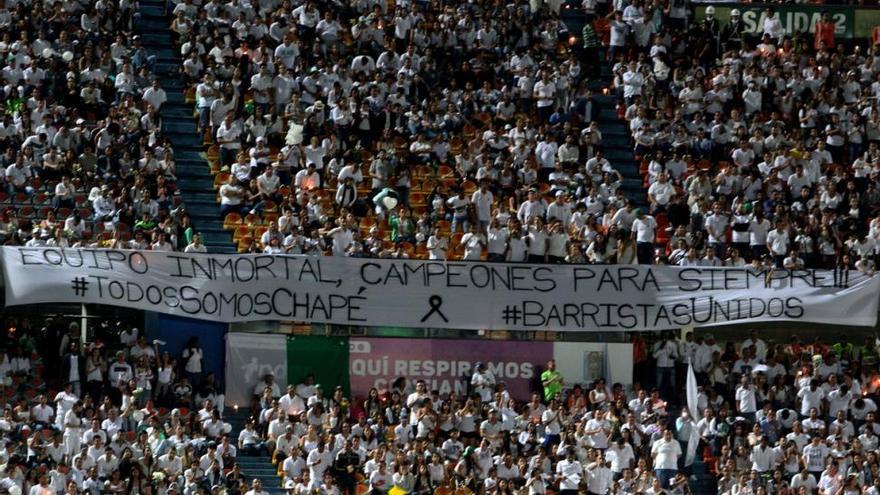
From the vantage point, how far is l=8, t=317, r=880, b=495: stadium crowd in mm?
36438

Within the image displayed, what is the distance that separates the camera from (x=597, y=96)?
47.1 metres

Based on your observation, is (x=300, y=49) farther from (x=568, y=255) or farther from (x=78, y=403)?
(x=78, y=403)

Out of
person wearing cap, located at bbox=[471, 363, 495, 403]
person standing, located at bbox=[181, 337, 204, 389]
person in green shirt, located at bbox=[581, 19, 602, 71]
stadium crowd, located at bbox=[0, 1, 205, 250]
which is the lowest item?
person wearing cap, located at bbox=[471, 363, 495, 403]

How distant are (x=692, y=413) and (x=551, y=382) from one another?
269 cm

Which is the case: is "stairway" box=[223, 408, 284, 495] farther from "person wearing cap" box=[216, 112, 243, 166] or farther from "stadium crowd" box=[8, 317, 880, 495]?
"person wearing cap" box=[216, 112, 243, 166]

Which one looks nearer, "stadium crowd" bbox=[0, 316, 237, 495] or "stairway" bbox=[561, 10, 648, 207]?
"stadium crowd" bbox=[0, 316, 237, 495]

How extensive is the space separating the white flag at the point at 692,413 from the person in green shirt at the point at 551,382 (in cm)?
236

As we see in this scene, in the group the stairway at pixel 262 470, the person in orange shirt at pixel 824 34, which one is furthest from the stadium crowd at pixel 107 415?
the person in orange shirt at pixel 824 34

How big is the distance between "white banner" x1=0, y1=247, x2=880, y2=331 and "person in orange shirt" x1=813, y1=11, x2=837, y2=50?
9.88 m

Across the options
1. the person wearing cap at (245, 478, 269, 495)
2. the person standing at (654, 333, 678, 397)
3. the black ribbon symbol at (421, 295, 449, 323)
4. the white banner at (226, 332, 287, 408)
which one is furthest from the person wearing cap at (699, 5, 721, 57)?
the person wearing cap at (245, 478, 269, 495)

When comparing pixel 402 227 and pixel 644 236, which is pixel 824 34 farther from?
pixel 402 227

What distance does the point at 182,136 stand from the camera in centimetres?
4381

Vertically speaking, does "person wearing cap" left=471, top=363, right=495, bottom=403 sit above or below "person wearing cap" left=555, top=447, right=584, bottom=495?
above

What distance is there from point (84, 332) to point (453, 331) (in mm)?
6846
